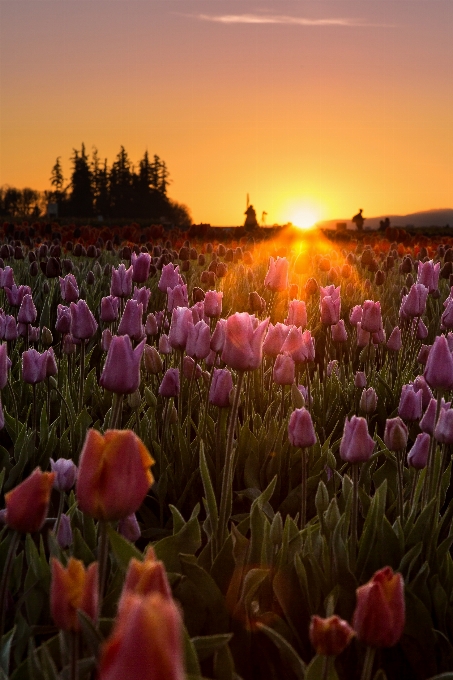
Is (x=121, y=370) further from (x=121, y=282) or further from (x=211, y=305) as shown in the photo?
(x=121, y=282)

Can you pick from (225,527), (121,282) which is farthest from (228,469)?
(121,282)

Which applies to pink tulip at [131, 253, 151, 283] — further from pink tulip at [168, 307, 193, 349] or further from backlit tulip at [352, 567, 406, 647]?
backlit tulip at [352, 567, 406, 647]

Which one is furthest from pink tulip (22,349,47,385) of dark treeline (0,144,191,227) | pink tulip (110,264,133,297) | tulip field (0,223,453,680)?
dark treeline (0,144,191,227)

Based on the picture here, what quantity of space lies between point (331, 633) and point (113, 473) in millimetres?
353

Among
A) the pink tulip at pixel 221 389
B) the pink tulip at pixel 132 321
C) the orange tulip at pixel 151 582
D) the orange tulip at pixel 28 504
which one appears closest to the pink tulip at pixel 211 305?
the pink tulip at pixel 132 321

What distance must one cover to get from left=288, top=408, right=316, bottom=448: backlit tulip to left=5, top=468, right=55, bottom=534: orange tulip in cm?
84

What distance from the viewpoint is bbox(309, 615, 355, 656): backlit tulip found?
2.79ft

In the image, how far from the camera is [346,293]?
640cm

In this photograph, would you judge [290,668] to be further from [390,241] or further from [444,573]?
[390,241]

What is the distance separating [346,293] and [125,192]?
6631 centimetres

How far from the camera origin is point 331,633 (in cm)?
86

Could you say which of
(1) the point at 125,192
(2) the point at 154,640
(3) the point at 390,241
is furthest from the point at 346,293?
(1) the point at 125,192

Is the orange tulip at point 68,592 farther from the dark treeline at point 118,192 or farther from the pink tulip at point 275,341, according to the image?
the dark treeline at point 118,192

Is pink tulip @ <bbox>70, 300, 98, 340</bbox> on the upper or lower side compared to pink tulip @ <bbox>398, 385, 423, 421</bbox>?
upper
